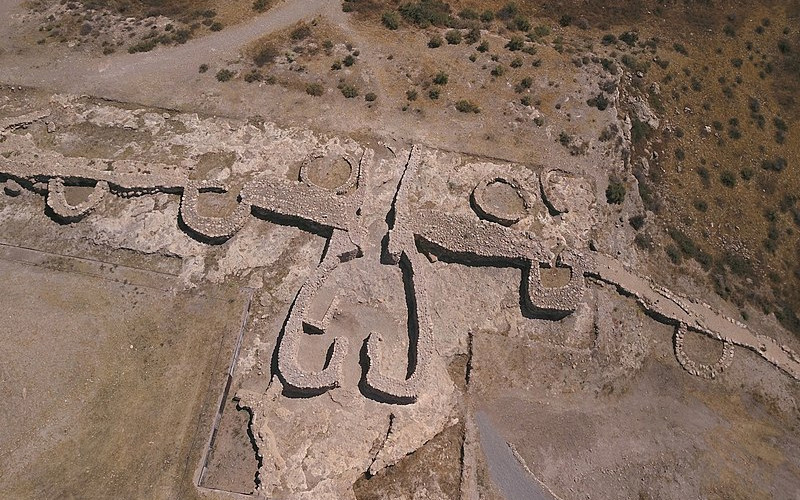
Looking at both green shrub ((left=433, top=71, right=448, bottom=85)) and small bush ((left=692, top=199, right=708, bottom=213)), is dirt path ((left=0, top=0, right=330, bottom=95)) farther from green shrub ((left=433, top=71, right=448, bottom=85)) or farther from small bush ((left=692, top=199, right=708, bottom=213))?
small bush ((left=692, top=199, right=708, bottom=213))

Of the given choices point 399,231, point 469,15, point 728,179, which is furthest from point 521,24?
point 399,231

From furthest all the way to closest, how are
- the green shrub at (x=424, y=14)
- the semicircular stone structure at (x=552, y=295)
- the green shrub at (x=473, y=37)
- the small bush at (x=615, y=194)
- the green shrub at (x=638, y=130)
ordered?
1. the green shrub at (x=424, y=14)
2. the green shrub at (x=473, y=37)
3. the green shrub at (x=638, y=130)
4. the small bush at (x=615, y=194)
5. the semicircular stone structure at (x=552, y=295)

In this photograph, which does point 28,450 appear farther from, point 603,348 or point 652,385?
point 652,385

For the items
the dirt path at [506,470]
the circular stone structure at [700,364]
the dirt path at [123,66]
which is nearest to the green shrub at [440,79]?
the dirt path at [123,66]

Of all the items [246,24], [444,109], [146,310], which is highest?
[246,24]

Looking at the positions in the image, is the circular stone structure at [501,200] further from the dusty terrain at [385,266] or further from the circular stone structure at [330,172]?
the circular stone structure at [330,172]

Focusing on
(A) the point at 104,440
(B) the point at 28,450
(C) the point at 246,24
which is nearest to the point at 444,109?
(C) the point at 246,24

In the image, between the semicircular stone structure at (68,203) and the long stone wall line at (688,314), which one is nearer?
the semicircular stone structure at (68,203)

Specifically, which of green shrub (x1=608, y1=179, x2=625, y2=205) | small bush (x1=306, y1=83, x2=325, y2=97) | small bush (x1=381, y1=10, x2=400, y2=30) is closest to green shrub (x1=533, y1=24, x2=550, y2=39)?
small bush (x1=381, y1=10, x2=400, y2=30)
